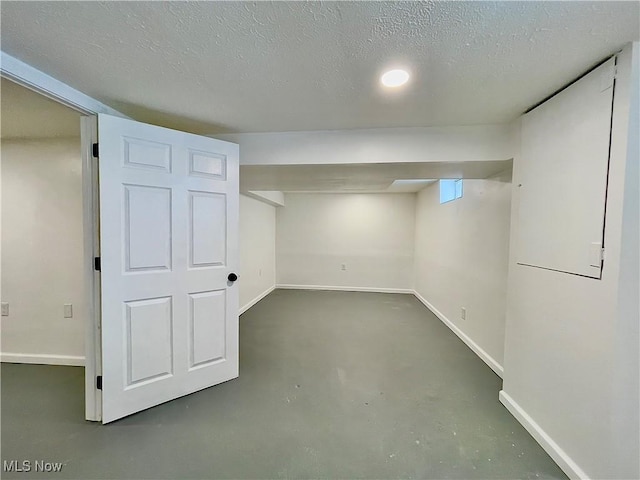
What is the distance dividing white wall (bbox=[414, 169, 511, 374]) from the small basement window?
3.5 inches

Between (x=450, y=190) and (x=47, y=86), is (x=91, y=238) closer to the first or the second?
(x=47, y=86)

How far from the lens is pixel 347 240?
18.8ft

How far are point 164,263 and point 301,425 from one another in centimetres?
145

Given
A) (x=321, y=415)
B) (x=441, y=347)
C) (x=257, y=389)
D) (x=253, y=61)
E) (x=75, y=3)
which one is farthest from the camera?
(x=441, y=347)

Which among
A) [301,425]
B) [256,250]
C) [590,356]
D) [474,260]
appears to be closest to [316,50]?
[590,356]

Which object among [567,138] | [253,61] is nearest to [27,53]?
[253,61]

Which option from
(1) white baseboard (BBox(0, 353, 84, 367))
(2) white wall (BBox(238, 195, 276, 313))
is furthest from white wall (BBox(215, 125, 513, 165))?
(1) white baseboard (BBox(0, 353, 84, 367))

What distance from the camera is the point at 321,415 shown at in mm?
1874

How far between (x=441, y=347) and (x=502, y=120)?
7.54ft

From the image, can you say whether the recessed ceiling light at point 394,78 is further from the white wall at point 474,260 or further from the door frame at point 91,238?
the door frame at point 91,238

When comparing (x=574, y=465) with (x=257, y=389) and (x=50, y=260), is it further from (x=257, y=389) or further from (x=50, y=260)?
(x=50, y=260)

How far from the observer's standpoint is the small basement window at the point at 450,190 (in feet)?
11.5

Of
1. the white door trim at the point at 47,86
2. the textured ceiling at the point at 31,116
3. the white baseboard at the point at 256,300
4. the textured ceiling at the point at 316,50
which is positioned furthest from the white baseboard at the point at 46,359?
the textured ceiling at the point at 316,50

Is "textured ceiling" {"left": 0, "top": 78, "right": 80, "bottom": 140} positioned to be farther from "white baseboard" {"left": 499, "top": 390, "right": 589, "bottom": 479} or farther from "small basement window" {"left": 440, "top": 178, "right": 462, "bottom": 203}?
"small basement window" {"left": 440, "top": 178, "right": 462, "bottom": 203}
